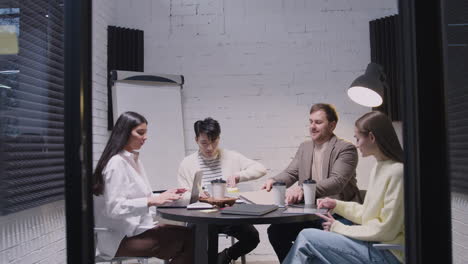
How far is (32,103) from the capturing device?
1.40 meters

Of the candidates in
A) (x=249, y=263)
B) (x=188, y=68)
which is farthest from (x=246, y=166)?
(x=188, y=68)

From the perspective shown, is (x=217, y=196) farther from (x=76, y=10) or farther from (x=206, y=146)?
(x=76, y=10)

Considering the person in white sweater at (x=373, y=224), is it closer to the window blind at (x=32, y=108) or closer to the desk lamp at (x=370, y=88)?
the desk lamp at (x=370, y=88)

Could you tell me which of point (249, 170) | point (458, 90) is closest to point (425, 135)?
point (458, 90)

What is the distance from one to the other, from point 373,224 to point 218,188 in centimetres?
93

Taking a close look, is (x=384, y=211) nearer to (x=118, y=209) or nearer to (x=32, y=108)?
(x=118, y=209)

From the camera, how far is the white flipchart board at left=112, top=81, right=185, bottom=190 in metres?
3.95

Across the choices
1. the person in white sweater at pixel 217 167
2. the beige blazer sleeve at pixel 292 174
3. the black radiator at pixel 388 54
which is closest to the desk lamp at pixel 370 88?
the beige blazer sleeve at pixel 292 174

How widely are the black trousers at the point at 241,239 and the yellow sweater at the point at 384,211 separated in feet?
4.14

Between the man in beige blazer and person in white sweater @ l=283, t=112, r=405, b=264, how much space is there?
0.72m

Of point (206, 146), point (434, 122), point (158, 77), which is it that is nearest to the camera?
point (434, 122)

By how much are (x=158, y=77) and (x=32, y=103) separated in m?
2.68

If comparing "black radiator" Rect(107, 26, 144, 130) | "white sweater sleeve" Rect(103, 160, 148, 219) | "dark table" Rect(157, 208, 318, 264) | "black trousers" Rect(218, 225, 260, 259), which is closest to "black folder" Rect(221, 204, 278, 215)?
"dark table" Rect(157, 208, 318, 264)

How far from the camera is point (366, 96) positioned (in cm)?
234
